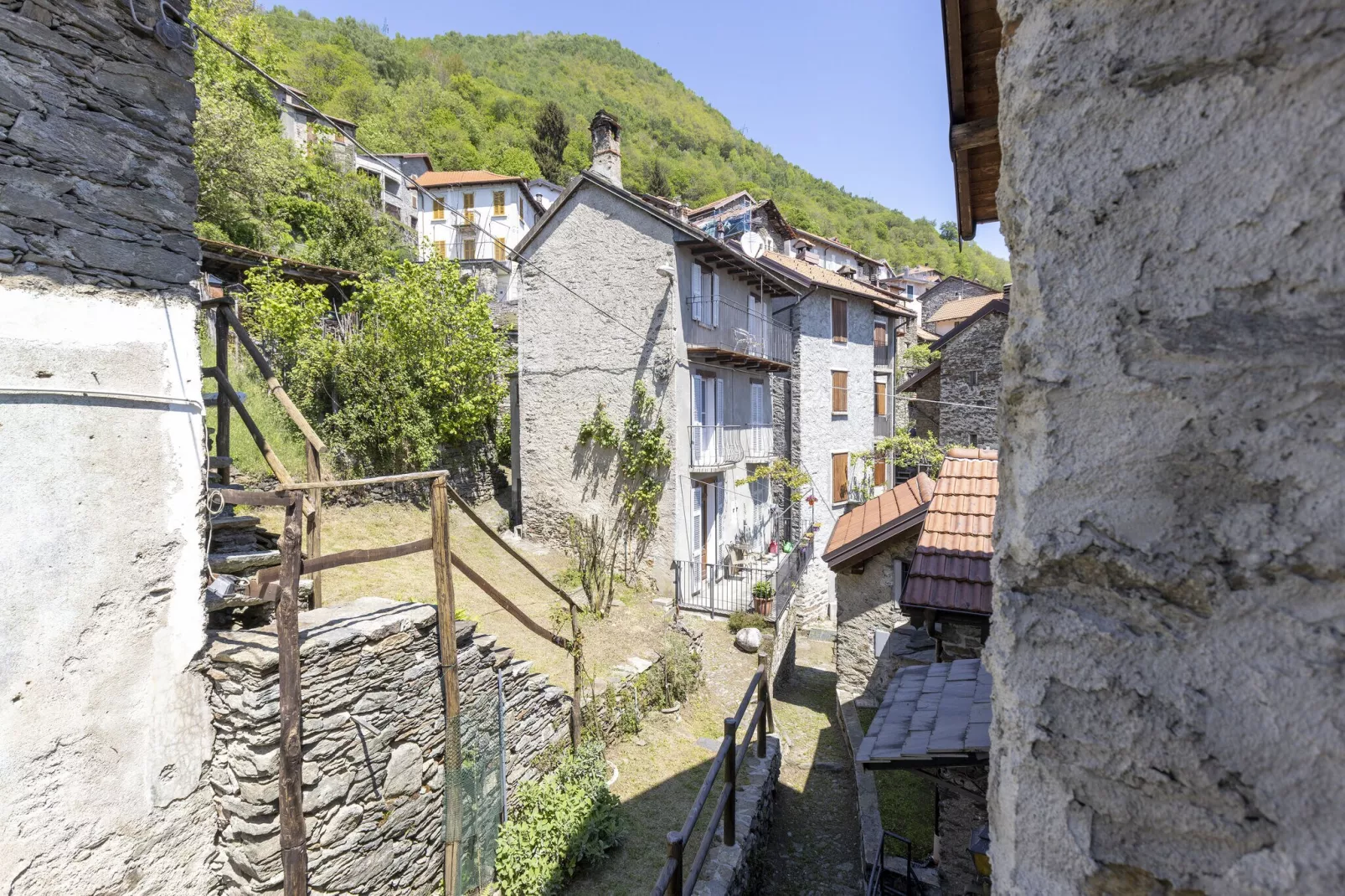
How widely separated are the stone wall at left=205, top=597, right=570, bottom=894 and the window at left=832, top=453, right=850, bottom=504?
53.7 feet

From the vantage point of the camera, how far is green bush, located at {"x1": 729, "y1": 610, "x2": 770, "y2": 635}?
12984 mm

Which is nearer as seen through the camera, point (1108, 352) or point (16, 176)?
point (1108, 352)

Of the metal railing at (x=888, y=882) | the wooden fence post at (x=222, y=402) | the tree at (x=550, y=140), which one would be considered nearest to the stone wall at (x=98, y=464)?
the wooden fence post at (x=222, y=402)

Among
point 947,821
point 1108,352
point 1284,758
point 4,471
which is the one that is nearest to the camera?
point 1284,758

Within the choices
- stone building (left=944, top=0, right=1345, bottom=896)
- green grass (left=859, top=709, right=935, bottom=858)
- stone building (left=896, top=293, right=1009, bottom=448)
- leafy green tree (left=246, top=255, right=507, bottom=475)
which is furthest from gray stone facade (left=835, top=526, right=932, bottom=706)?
stone building (left=896, top=293, right=1009, bottom=448)

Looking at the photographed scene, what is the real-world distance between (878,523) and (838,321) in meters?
11.6

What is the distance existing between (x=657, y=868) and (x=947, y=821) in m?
2.84

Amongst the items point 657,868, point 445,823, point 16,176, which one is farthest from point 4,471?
point 657,868

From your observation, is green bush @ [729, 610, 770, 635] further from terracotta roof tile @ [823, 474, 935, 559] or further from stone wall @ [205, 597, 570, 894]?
stone wall @ [205, 597, 570, 894]

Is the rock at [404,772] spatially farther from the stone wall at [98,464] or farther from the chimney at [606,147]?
the chimney at [606,147]

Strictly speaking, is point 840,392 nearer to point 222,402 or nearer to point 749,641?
point 749,641

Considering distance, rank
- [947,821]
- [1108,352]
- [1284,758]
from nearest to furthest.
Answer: [1284,758] → [1108,352] → [947,821]

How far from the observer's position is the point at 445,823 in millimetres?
5820

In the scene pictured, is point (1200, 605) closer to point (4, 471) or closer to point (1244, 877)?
point (1244, 877)
